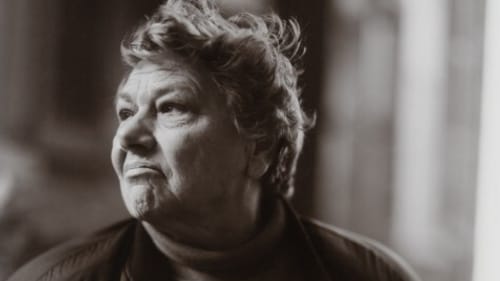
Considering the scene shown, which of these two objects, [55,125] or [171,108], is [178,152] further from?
[55,125]

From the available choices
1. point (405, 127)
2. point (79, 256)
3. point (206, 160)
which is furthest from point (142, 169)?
point (405, 127)

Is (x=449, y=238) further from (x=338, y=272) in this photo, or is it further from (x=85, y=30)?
(x=85, y=30)

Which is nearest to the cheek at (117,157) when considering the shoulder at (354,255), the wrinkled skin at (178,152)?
the wrinkled skin at (178,152)

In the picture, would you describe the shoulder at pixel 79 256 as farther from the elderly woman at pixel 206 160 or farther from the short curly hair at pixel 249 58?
the short curly hair at pixel 249 58

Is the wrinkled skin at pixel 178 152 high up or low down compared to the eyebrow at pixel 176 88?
down

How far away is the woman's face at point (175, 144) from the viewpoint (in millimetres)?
1226

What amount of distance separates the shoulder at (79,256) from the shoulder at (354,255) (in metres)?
0.34

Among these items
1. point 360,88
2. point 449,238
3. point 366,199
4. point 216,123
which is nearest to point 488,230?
point 449,238

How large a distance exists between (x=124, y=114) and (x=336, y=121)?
0.40 meters

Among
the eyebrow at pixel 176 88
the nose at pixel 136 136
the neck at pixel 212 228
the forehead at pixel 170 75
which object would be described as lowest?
the neck at pixel 212 228

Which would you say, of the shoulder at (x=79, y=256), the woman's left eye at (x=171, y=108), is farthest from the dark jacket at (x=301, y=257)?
the woman's left eye at (x=171, y=108)

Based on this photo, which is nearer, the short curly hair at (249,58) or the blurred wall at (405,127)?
the short curly hair at (249,58)

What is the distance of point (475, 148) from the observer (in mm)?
1445

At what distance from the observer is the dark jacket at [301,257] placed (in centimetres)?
129
